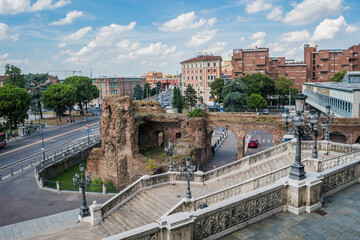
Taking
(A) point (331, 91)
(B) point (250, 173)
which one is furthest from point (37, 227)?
(A) point (331, 91)

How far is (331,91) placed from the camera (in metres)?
43.2

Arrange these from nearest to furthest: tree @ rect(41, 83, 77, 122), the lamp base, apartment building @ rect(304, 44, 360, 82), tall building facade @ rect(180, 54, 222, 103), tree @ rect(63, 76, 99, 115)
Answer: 1. the lamp base
2. tree @ rect(41, 83, 77, 122)
3. tree @ rect(63, 76, 99, 115)
4. apartment building @ rect(304, 44, 360, 82)
5. tall building facade @ rect(180, 54, 222, 103)

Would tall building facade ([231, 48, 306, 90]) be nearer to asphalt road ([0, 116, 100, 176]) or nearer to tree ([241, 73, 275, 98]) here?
tree ([241, 73, 275, 98])

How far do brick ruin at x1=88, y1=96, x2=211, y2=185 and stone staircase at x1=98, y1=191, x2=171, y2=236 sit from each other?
32.0 ft

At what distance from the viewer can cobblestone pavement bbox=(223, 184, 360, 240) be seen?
26.5ft

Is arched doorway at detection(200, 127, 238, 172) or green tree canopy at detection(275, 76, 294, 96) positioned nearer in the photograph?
arched doorway at detection(200, 127, 238, 172)

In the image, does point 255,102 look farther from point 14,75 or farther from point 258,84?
point 14,75

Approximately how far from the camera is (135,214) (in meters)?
17.6

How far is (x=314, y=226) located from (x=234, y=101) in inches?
2131

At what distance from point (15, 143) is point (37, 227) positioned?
30298 mm

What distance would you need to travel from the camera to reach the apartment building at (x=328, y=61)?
88.5m

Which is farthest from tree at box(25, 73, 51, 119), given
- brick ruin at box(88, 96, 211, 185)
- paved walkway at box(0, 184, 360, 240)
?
paved walkway at box(0, 184, 360, 240)

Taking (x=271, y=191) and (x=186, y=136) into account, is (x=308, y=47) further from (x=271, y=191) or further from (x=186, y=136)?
(x=271, y=191)

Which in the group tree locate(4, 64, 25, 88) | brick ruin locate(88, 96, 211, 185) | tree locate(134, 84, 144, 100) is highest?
tree locate(4, 64, 25, 88)
